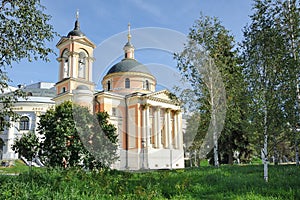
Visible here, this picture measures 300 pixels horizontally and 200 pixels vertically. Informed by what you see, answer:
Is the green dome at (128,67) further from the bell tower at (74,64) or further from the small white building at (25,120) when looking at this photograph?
the small white building at (25,120)

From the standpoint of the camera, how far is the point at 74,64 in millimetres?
33281

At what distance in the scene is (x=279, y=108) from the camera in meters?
10.1

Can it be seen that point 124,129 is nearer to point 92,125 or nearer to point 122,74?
point 122,74

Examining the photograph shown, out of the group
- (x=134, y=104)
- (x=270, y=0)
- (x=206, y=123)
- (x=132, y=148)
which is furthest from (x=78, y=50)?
(x=270, y=0)

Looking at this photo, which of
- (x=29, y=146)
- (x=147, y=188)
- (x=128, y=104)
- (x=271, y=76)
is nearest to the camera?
(x=147, y=188)

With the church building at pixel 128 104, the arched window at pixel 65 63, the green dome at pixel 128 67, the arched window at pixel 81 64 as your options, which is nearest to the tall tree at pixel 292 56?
the church building at pixel 128 104

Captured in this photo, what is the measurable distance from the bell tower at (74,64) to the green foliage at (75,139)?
10876 mm

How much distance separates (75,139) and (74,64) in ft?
48.8

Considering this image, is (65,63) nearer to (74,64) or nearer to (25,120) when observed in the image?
(74,64)

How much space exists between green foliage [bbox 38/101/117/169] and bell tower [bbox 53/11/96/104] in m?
10.9

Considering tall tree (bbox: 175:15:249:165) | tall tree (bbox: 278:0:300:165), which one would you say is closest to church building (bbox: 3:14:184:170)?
tall tree (bbox: 175:15:249:165)

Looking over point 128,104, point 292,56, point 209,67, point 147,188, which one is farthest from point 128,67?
point 147,188

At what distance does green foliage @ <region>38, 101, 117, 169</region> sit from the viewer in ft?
65.5

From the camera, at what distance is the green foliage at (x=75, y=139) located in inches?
786
